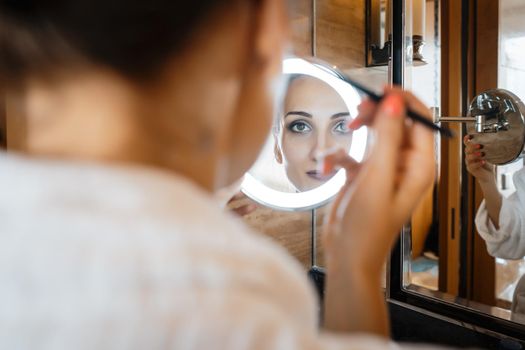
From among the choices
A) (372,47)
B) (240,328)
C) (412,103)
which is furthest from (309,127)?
(240,328)

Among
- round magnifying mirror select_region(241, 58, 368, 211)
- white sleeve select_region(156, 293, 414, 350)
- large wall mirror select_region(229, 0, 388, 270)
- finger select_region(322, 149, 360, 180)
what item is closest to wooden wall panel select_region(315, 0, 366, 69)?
large wall mirror select_region(229, 0, 388, 270)

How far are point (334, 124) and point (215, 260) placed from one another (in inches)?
22.8

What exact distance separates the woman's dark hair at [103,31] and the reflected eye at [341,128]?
486 mm

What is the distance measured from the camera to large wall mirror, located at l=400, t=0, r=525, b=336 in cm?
86

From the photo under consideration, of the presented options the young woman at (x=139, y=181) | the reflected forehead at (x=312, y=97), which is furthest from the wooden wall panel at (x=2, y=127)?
the reflected forehead at (x=312, y=97)

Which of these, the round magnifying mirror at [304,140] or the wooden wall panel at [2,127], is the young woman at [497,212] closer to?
the round magnifying mirror at [304,140]

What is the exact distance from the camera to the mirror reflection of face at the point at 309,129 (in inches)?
29.0

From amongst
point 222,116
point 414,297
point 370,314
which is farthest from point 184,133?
point 414,297

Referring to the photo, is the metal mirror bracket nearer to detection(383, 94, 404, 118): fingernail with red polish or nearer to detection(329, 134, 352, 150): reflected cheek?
detection(329, 134, 352, 150): reflected cheek

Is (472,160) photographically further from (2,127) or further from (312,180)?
(2,127)

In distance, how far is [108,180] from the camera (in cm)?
25

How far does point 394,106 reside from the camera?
385mm

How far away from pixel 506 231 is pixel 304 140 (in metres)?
0.44

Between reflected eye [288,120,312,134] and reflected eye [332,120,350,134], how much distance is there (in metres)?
0.06
